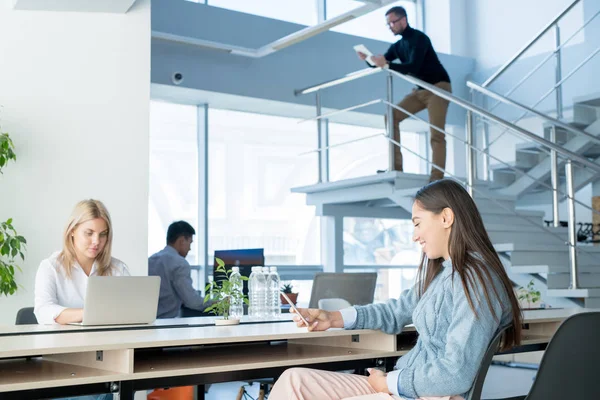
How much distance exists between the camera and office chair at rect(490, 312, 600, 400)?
2078 mm

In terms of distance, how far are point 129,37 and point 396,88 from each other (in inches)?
160

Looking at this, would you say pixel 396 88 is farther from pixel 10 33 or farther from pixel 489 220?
pixel 10 33

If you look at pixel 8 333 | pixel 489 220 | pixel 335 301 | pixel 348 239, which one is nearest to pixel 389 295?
pixel 348 239

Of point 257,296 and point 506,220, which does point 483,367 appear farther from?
point 506,220

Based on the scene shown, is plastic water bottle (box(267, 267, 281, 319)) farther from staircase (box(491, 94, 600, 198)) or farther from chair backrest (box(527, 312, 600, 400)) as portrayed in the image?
staircase (box(491, 94, 600, 198))

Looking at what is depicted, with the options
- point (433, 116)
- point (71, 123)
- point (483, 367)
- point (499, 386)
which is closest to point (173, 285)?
point (71, 123)

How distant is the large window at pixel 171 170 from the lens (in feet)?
23.9

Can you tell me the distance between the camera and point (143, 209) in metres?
4.81

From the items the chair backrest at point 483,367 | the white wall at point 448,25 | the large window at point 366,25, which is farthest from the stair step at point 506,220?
the chair backrest at point 483,367

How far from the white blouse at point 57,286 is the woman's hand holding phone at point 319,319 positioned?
3.58ft

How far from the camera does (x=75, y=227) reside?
3432mm

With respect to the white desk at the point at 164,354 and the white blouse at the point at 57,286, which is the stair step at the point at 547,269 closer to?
the white desk at the point at 164,354

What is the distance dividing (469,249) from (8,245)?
9.18 feet

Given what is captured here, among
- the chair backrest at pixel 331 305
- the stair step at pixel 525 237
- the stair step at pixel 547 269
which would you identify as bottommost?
the chair backrest at pixel 331 305
